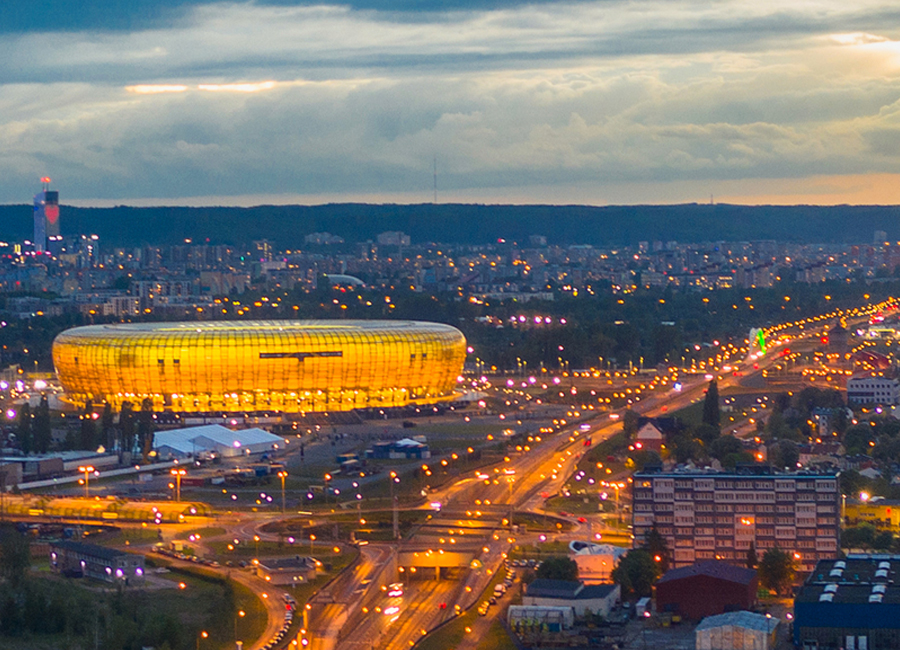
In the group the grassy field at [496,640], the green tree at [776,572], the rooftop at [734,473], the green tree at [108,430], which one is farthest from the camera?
the green tree at [108,430]

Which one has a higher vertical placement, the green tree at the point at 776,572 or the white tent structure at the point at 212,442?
the green tree at the point at 776,572

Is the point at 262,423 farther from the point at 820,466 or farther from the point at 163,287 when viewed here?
the point at 163,287

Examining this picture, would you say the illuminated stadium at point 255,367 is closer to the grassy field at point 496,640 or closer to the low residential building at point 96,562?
the low residential building at point 96,562

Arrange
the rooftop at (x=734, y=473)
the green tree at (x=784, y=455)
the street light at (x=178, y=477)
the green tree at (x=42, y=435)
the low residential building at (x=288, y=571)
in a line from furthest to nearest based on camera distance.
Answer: the green tree at (x=42, y=435), the green tree at (x=784, y=455), the street light at (x=178, y=477), the rooftop at (x=734, y=473), the low residential building at (x=288, y=571)

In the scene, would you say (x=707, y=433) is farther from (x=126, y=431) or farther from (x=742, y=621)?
(x=742, y=621)

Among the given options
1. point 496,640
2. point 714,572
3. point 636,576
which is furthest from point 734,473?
point 496,640

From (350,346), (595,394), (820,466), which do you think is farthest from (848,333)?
(820,466)

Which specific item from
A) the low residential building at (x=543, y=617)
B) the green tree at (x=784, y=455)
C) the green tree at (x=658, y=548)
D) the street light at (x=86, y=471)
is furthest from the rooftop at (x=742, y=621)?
the street light at (x=86, y=471)

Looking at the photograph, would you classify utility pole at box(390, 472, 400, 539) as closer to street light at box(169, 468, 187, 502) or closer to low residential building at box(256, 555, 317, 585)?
low residential building at box(256, 555, 317, 585)
